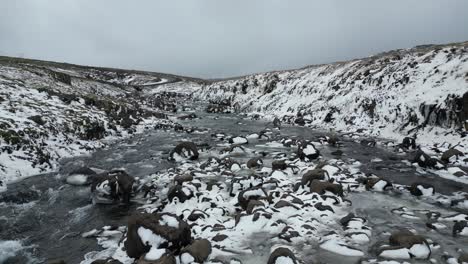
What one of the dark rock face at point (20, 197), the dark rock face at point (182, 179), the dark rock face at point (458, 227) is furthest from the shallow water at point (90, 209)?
the dark rock face at point (182, 179)

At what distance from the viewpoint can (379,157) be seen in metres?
23.2

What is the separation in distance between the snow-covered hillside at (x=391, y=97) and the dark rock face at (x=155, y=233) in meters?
20.0

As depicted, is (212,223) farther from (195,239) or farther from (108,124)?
(108,124)

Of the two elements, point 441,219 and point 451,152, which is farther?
point 451,152

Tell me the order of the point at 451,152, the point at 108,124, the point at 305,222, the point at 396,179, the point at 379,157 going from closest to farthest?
the point at 305,222 < the point at 396,179 < the point at 451,152 < the point at 379,157 < the point at 108,124

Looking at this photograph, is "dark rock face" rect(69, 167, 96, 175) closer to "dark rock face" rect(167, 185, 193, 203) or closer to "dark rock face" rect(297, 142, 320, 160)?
"dark rock face" rect(167, 185, 193, 203)

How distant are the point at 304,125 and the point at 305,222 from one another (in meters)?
28.8

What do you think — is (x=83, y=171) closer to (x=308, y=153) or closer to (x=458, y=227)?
(x=308, y=153)

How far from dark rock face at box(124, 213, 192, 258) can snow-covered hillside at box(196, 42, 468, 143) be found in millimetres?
19972

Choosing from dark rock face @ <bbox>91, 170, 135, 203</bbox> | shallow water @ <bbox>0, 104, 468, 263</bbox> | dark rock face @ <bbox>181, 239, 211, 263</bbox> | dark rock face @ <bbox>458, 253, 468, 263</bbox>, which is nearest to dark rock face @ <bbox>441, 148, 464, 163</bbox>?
shallow water @ <bbox>0, 104, 468, 263</bbox>

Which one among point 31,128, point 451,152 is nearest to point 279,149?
point 451,152

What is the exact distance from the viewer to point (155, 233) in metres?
11.4

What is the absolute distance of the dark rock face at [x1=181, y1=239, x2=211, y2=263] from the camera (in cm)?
1062

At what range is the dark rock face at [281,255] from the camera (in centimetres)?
1013
